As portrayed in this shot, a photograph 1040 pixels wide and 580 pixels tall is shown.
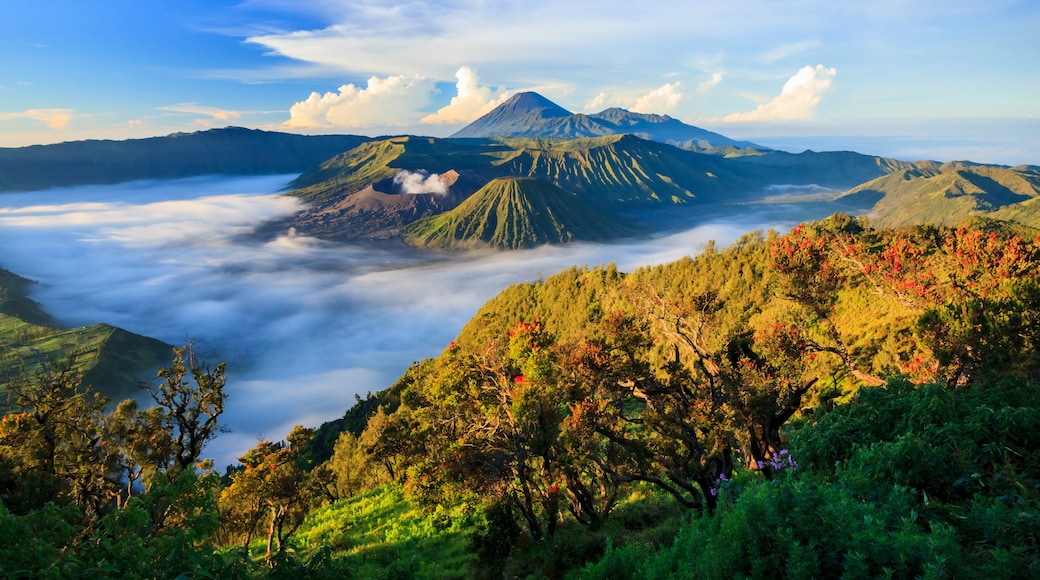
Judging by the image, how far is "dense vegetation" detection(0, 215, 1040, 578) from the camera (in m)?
7.70

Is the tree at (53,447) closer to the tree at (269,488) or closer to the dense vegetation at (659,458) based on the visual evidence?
the dense vegetation at (659,458)

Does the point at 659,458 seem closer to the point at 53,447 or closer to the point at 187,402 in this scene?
the point at 187,402

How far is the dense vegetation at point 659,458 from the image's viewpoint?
303 inches

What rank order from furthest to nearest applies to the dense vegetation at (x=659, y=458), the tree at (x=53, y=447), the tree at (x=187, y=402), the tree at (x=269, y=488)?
the tree at (x=269, y=488) → the tree at (x=187, y=402) → the tree at (x=53, y=447) → the dense vegetation at (x=659, y=458)

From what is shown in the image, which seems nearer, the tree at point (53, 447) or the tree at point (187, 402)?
the tree at point (53, 447)

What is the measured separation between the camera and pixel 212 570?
7.37 meters

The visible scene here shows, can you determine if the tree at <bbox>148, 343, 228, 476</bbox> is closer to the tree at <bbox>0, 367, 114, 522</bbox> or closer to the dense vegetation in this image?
the dense vegetation

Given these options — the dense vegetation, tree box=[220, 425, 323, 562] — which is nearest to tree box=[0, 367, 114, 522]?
the dense vegetation

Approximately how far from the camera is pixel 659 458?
56.5 feet

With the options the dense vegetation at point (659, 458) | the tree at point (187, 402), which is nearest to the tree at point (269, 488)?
the dense vegetation at point (659, 458)

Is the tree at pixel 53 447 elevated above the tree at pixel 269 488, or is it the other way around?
the tree at pixel 53 447

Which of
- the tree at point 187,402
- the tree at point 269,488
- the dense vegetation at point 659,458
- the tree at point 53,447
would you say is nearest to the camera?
the dense vegetation at point 659,458

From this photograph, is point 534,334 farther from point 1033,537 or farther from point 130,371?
point 130,371

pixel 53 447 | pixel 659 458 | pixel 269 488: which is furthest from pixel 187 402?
pixel 659 458
